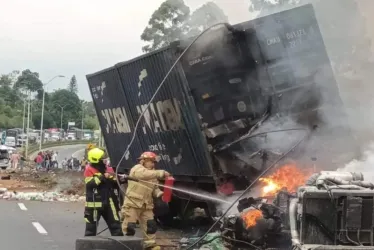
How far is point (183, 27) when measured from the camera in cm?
1246

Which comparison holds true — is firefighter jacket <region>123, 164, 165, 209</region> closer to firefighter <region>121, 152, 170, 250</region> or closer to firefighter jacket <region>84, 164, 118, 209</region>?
firefighter <region>121, 152, 170, 250</region>

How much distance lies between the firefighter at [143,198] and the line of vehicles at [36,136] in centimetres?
7205

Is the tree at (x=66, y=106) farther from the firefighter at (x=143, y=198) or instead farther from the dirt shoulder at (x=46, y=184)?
the firefighter at (x=143, y=198)

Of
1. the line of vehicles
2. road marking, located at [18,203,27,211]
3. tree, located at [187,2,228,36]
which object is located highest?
the line of vehicles

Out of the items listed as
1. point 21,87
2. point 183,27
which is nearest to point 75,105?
point 21,87

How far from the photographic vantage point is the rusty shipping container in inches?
363

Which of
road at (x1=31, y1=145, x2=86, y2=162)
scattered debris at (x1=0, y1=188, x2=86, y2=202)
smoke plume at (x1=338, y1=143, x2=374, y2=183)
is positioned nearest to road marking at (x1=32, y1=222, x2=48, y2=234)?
smoke plume at (x1=338, y1=143, x2=374, y2=183)

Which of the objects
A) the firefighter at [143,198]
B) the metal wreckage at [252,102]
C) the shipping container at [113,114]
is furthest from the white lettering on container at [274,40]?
the shipping container at [113,114]

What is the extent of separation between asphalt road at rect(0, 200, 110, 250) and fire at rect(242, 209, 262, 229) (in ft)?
9.95

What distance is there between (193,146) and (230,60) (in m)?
1.46

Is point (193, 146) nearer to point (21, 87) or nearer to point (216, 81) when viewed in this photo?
point (216, 81)

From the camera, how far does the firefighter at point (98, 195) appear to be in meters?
8.33

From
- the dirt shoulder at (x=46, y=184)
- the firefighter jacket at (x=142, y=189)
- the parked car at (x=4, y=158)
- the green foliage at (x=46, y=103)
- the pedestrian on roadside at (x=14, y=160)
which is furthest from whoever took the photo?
the green foliage at (x=46, y=103)

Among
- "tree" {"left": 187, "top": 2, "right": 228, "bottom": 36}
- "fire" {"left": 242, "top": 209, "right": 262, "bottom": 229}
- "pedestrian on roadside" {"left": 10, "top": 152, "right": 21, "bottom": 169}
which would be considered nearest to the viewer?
"fire" {"left": 242, "top": 209, "right": 262, "bottom": 229}
